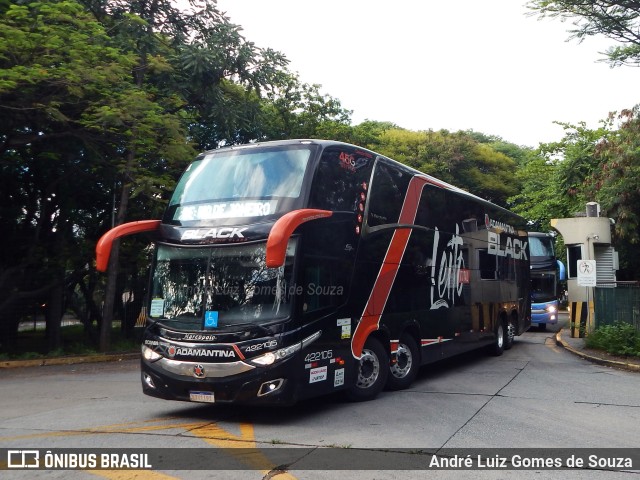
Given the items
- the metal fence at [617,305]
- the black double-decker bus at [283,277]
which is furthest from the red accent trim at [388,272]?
the metal fence at [617,305]

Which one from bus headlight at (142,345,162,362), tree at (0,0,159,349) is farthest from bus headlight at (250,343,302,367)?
tree at (0,0,159,349)

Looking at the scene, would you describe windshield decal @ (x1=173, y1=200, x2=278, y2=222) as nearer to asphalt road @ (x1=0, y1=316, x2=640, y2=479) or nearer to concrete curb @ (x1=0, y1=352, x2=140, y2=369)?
asphalt road @ (x1=0, y1=316, x2=640, y2=479)

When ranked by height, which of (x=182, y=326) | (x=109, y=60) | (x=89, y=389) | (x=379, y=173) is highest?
(x=109, y=60)

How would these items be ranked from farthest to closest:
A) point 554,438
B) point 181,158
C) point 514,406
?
point 181,158 < point 514,406 < point 554,438

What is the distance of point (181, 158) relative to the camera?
659 inches

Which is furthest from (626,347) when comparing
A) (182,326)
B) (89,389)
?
(89,389)

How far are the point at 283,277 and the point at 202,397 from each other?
→ 181 cm

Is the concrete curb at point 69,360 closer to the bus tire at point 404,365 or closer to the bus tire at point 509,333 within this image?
the bus tire at point 404,365

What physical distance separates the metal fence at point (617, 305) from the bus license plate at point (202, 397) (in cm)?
1151

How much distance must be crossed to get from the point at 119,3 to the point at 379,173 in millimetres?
12052

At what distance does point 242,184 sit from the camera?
8.62m

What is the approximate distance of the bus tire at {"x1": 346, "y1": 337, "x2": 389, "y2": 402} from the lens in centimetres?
931

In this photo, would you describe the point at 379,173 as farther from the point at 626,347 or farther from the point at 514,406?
the point at 626,347

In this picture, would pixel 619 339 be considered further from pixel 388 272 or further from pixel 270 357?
pixel 270 357
